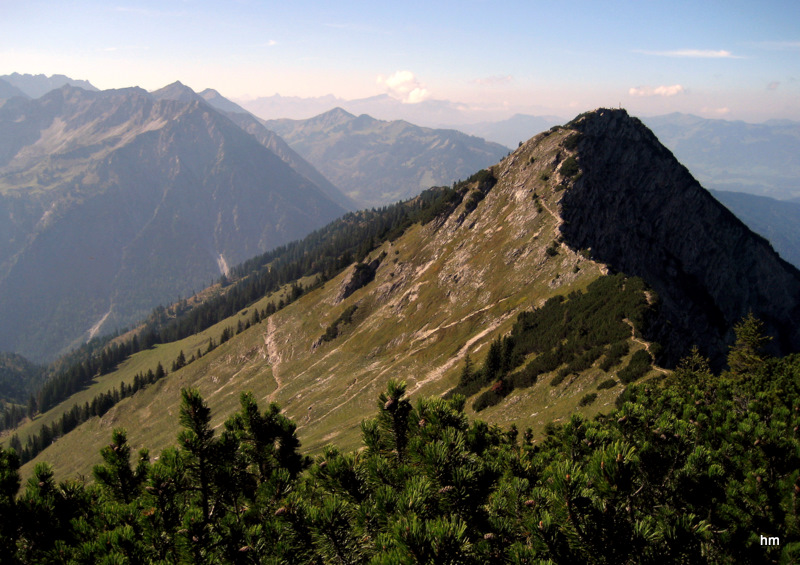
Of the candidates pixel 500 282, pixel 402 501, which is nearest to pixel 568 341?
pixel 500 282

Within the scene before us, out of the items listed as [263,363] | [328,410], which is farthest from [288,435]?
[263,363]

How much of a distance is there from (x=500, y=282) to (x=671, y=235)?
74831 mm

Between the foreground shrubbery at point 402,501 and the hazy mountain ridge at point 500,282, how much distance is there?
73.0m

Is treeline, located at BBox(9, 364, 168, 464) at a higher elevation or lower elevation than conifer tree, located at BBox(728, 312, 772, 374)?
lower

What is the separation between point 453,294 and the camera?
4747 inches

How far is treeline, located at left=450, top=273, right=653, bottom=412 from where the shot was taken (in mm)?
60719

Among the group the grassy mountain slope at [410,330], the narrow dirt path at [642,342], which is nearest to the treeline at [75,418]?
the grassy mountain slope at [410,330]

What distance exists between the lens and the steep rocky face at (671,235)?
120 m

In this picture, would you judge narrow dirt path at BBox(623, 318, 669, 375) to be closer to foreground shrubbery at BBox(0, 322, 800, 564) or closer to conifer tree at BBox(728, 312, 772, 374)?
conifer tree at BBox(728, 312, 772, 374)

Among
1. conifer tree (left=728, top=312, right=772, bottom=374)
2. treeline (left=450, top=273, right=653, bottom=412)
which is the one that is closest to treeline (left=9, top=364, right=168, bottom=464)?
treeline (left=450, top=273, right=653, bottom=412)

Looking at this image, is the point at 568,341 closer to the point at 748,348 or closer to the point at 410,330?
the point at 748,348

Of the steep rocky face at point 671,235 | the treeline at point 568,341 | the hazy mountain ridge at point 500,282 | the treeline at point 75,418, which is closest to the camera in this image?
the treeline at point 568,341

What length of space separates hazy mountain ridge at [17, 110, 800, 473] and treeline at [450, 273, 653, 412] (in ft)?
21.8

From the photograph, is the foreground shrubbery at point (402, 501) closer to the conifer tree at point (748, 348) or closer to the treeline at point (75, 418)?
the conifer tree at point (748, 348)
